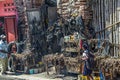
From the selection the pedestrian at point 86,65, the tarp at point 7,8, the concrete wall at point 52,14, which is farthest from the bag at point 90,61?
the tarp at point 7,8

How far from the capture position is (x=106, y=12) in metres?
13.2

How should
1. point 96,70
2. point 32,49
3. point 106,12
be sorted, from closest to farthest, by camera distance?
point 96,70 → point 106,12 → point 32,49

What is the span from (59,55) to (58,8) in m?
2.90

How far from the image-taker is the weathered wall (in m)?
12.7

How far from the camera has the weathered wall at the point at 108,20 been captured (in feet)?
41.6

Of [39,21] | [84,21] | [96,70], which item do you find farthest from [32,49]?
[96,70]

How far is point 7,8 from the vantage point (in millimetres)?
16562

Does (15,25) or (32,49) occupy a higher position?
(15,25)

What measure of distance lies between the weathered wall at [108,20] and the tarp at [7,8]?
15.1 feet

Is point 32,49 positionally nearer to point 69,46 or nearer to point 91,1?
point 69,46

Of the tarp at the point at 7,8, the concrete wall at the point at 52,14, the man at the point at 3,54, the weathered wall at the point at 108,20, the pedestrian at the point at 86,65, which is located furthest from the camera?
the tarp at the point at 7,8

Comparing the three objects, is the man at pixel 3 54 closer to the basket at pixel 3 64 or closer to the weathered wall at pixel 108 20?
the basket at pixel 3 64

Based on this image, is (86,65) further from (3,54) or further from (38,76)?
(3,54)

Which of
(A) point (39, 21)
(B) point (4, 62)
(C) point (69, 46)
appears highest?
(A) point (39, 21)
